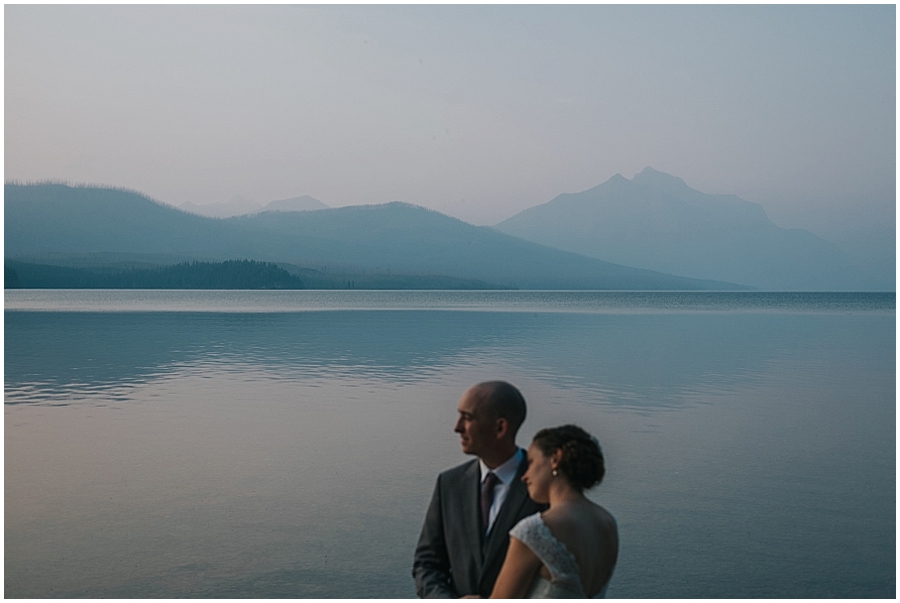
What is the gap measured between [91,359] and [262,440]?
13.0m

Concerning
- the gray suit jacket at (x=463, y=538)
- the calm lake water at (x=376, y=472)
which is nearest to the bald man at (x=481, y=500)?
the gray suit jacket at (x=463, y=538)

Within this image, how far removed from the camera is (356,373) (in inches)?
740

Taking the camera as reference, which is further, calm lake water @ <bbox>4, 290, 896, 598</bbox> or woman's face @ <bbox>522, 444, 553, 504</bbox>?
calm lake water @ <bbox>4, 290, 896, 598</bbox>

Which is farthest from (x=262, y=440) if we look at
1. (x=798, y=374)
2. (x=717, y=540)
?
(x=798, y=374)

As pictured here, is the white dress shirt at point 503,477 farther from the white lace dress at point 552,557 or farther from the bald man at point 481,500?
the white lace dress at point 552,557

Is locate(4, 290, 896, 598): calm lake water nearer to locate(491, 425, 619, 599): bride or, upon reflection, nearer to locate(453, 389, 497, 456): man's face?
locate(453, 389, 497, 456): man's face

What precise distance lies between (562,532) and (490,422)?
0.58 meters

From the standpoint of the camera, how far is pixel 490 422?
322 centimetres

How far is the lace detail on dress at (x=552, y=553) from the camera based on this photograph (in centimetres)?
272

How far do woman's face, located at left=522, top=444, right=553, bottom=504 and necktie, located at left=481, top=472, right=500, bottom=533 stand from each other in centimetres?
34

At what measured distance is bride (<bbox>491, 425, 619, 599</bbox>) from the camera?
2730 mm

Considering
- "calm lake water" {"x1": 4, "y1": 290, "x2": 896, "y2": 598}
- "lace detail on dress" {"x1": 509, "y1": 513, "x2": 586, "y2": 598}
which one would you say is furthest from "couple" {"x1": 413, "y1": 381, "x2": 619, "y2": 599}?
"calm lake water" {"x1": 4, "y1": 290, "x2": 896, "y2": 598}

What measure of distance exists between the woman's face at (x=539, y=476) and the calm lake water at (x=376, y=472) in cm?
323

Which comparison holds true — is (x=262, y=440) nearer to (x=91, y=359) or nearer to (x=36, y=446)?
(x=36, y=446)
